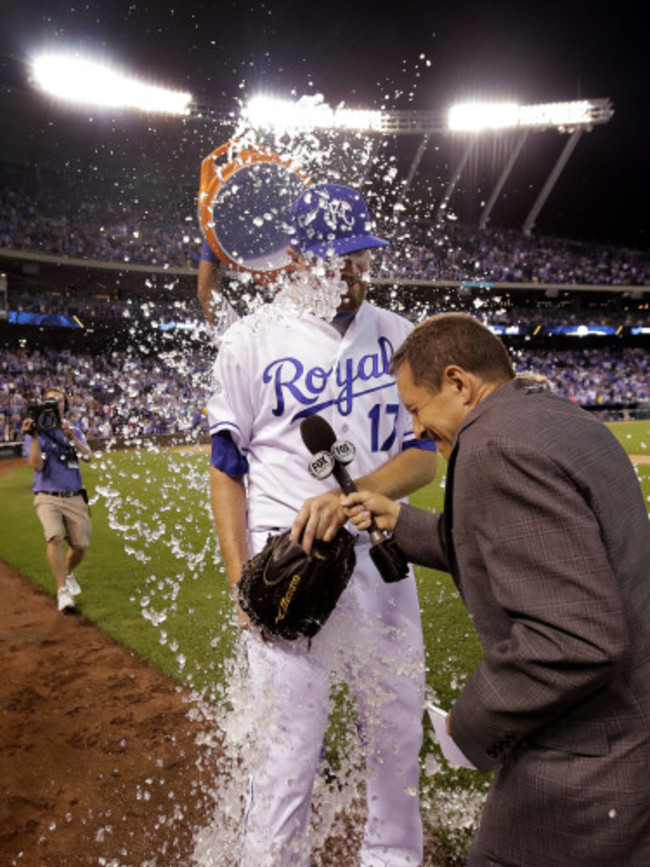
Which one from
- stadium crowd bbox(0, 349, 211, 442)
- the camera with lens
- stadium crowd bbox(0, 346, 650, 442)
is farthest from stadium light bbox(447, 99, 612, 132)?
the camera with lens

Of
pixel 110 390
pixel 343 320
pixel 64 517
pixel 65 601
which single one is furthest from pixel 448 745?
pixel 110 390

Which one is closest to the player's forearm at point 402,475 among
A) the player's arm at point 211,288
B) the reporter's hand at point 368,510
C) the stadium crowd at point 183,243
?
the reporter's hand at point 368,510

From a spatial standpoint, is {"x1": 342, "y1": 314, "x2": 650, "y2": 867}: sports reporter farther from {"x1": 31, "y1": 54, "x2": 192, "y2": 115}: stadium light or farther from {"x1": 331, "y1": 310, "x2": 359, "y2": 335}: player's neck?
{"x1": 31, "y1": 54, "x2": 192, "y2": 115}: stadium light

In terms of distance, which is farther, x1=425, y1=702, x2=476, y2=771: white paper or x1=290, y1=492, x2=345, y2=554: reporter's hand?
x1=290, y1=492, x2=345, y2=554: reporter's hand

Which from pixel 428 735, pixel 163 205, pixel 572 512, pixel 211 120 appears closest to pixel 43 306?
pixel 163 205

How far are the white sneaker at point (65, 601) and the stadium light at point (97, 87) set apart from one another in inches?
1190

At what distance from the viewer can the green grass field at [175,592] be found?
4.48 metres

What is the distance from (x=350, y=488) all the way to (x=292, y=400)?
0.51 metres

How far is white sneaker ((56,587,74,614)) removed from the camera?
20.1ft

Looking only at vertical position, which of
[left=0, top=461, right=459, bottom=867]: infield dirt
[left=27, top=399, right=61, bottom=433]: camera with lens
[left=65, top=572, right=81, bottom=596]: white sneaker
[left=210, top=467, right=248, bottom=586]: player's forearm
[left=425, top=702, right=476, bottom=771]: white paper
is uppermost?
[left=210, top=467, right=248, bottom=586]: player's forearm

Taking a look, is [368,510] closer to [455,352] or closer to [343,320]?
[455,352]

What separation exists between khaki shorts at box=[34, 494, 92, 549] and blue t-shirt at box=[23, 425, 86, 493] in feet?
0.38

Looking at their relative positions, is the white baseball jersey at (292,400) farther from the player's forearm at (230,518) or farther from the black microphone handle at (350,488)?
the black microphone handle at (350,488)

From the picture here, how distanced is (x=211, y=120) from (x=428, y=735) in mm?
35770
